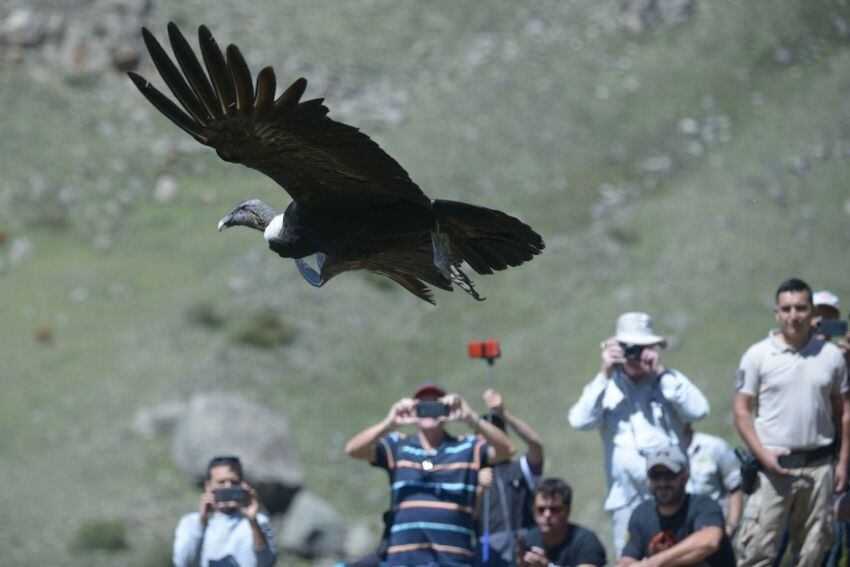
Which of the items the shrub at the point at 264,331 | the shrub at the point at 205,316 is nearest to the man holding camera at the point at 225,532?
the shrub at the point at 264,331

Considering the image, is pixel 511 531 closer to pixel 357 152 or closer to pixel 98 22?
pixel 357 152

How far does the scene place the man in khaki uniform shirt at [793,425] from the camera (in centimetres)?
819

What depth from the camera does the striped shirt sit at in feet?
26.7

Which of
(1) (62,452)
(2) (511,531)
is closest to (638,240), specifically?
(1) (62,452)

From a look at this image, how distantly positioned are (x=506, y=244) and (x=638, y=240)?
1717 cm

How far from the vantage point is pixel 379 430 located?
830 cm

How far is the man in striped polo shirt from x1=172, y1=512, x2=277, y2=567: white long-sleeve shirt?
715mm

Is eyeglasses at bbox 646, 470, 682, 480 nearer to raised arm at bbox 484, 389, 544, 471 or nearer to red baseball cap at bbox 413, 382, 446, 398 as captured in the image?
raised arm at bbox 484, 389, 544, 471

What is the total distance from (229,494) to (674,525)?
7.84 ft

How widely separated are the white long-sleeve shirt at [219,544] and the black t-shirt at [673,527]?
6.69ft

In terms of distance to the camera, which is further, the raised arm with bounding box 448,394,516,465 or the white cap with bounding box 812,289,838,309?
the white cap with bounding box 812,289,838,309

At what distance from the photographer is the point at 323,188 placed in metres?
6.92

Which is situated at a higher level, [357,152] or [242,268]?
[242,268]

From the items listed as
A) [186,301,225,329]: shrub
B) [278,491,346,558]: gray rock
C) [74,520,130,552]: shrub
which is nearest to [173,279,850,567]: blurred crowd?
[278,491,346,558]: gray rock
